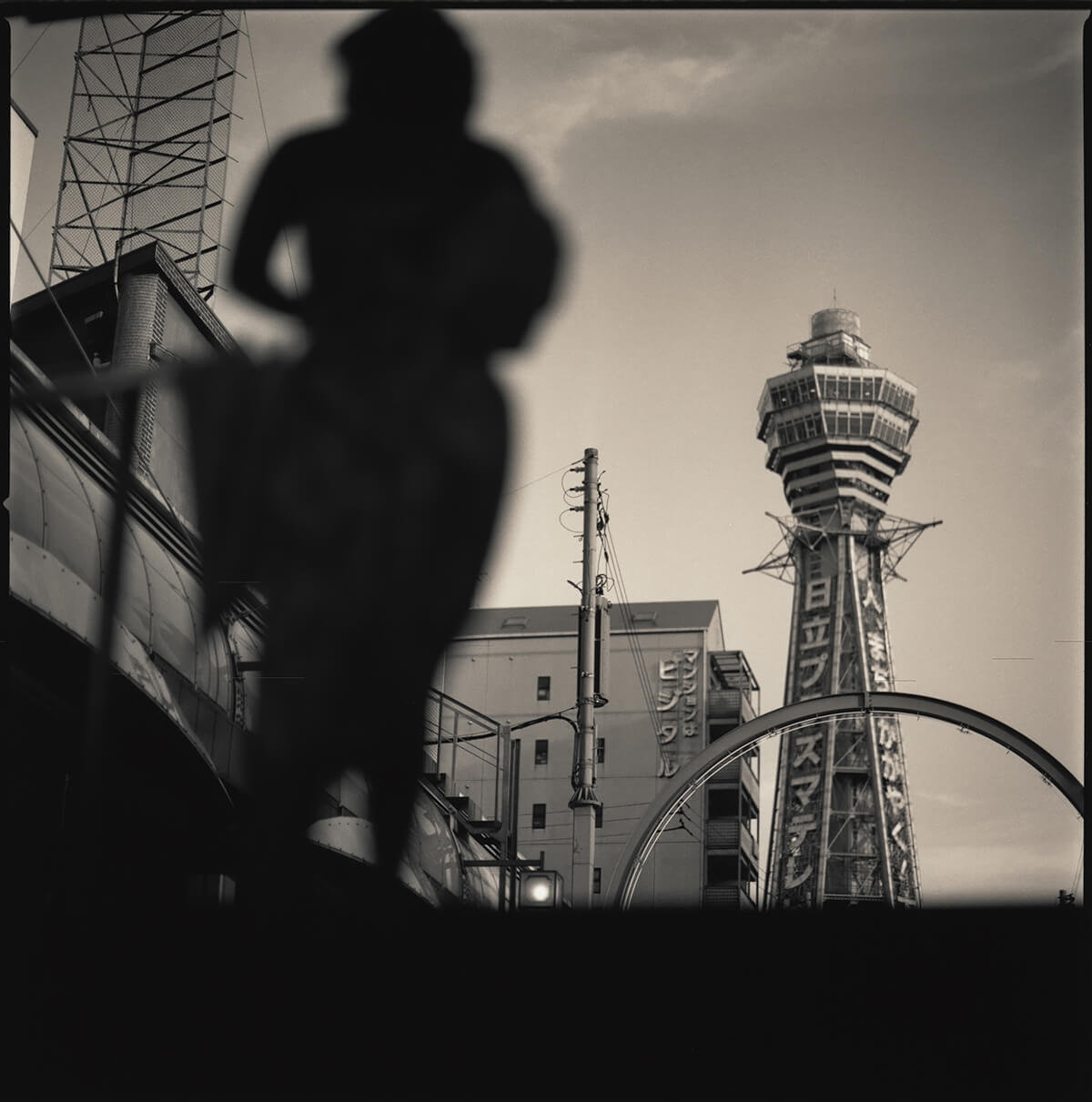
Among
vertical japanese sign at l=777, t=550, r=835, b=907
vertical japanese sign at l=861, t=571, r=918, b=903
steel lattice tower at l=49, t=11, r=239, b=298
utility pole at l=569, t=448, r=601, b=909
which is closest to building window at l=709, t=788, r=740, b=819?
utility pole at l=569, t=448, r=601, b=909

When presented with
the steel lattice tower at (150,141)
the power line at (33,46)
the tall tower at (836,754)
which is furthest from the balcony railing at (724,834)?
the tall tower at (836,754)

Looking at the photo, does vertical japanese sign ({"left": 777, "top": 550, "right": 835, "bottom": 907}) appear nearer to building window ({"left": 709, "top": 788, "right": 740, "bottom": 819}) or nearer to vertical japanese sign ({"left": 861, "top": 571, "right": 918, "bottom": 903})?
A: vertical japanese sign ({"left": 861, "top": 571, "right": 918, "bottom": 903})

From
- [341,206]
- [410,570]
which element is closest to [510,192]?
[341,206]

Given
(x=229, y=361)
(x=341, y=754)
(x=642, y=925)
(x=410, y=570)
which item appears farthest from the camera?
(x=229, y=361)

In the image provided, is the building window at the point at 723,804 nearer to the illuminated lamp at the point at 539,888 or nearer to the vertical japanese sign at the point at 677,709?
the vertical japanese sign at the point at 677,709

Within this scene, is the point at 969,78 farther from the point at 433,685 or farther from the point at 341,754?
the point at 341,754
